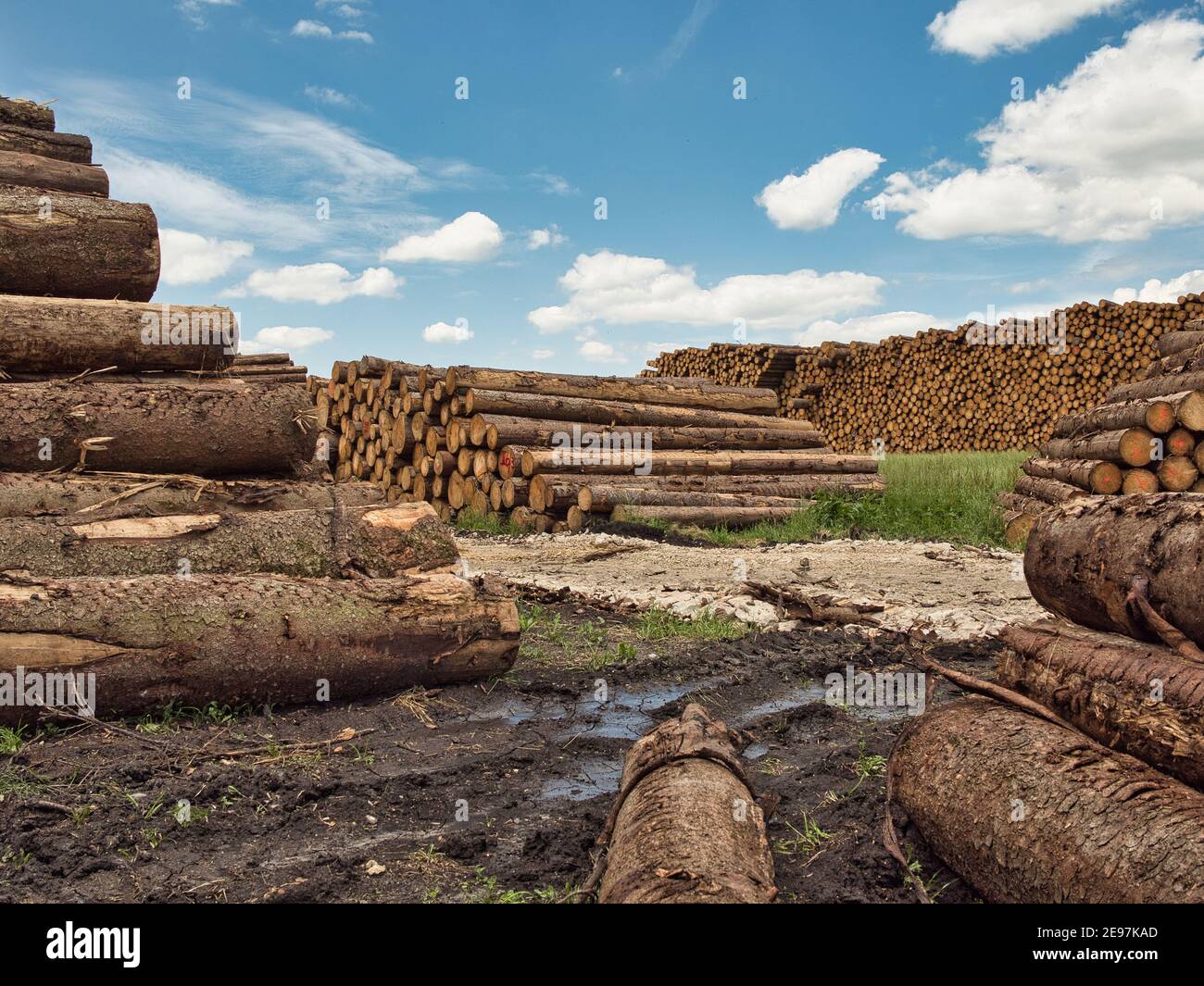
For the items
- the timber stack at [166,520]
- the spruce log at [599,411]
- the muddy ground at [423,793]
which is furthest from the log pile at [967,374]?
the timber stack at [166,520]

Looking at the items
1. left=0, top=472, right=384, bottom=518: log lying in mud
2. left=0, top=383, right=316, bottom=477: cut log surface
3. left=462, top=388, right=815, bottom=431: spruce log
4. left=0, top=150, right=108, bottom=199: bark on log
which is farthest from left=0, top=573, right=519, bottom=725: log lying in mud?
left=462, top=388, right=815, bottom=431: spruce log

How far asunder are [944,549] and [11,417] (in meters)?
8.59

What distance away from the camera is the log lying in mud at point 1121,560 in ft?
11.0

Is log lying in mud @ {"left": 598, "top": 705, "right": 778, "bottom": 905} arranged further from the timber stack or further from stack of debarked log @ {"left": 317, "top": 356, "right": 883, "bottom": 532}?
stack of debarked log @ {"left": 317, "top": 356, "right": 883, "bottom": 532}

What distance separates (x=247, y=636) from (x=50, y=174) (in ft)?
18.3

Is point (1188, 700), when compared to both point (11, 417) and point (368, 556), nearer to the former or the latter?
point (368, 556)

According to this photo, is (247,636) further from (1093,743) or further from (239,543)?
(1093,743)

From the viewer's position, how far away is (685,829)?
2.85 metres

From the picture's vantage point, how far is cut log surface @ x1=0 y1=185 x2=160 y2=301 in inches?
282

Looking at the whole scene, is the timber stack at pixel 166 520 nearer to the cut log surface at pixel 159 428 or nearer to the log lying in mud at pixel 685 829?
the cut log surface at pixel 159 428

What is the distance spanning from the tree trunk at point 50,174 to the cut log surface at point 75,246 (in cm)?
49

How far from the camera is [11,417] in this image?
19.5ft

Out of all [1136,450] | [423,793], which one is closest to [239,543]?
[423,793]

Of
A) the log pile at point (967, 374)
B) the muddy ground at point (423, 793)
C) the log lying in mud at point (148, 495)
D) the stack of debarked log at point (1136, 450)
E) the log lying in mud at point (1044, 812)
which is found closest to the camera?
the log lying in mud at point (1044, 812)
